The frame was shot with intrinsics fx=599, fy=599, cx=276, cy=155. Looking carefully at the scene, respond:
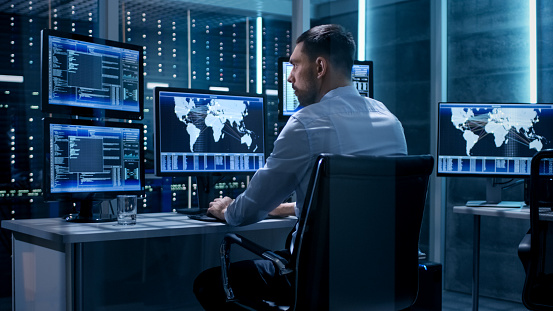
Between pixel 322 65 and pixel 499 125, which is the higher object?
pixel 322 65

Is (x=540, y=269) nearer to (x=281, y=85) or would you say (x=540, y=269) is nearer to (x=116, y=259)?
(x=281, y=85)

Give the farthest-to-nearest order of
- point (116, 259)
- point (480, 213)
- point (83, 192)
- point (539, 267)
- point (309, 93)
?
point (480, 213), point (116, 259), point (83, 192), point (539, 267), point (309, 93)

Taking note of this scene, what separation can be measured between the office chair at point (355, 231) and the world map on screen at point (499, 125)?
1824mm

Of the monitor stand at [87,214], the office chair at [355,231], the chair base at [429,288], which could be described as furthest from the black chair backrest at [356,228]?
the monitor stand at [87,214]

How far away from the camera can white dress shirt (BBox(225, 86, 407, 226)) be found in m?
1.84

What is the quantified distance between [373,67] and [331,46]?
2232mm

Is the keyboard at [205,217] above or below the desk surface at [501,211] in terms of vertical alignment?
above

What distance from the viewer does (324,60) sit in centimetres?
207

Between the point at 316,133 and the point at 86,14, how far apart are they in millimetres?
2313

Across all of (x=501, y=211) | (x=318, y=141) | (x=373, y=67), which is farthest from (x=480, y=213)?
(x=318, y=141)

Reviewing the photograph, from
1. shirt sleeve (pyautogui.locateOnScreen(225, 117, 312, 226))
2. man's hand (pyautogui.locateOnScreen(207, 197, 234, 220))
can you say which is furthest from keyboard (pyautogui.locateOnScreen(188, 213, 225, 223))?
shirt sleeve (pyautogui.locateOnScreen(225, 117, 312, 226))

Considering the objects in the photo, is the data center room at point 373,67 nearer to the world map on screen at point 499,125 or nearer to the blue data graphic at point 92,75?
the world map on screen at point 499,125

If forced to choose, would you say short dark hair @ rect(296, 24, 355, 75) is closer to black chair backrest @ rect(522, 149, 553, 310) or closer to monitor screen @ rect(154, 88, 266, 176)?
monitor screen @ rect(154, 88, 266, 176)

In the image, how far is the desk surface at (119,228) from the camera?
2.01 m
